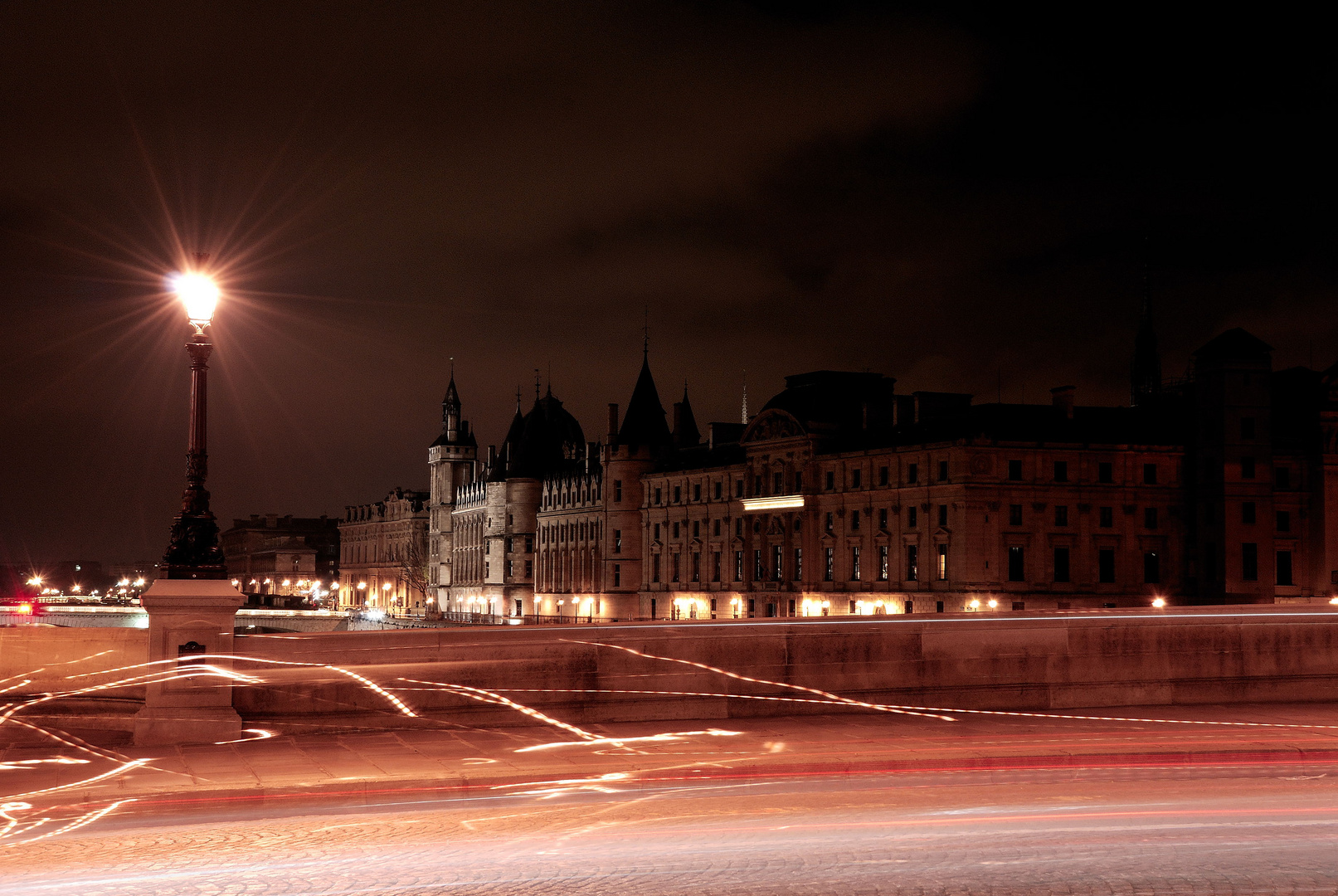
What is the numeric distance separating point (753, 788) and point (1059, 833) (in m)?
3.31

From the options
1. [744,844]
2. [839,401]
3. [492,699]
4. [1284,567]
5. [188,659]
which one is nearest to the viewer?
[744,844]

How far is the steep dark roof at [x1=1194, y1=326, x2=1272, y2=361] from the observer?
84688 millimetres

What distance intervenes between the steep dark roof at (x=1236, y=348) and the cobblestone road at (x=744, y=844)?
75215mm

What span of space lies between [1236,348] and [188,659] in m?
78.6

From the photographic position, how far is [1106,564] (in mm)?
86438

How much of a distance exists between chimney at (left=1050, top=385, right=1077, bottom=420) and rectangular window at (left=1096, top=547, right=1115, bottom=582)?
837 cm

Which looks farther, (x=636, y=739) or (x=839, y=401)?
(x=839, y=401)

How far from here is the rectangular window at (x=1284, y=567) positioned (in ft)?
277

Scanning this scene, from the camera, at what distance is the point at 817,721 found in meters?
18.1

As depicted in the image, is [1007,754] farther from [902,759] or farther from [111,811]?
[111,811]

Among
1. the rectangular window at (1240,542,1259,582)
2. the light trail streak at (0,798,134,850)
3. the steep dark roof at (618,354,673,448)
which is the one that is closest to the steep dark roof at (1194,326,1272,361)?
the rectangular window at (1240,542,1259,582)

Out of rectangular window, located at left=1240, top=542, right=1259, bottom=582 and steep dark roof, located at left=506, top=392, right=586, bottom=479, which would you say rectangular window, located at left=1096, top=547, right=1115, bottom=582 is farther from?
steep dark roof, located at left=506, top=392, right=586, bottom=479

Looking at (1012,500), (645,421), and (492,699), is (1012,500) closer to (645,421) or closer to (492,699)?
(645,421)

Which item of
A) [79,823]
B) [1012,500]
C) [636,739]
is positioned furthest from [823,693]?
[1012,500]
